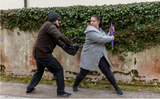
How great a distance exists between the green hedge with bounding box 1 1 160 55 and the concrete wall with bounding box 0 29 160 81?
0.26 meters

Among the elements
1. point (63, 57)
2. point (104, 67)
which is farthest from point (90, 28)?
point (63, 57)

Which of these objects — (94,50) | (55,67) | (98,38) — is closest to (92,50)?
(94,50)

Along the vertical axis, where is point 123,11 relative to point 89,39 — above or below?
above

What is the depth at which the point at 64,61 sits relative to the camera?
4.25 metres

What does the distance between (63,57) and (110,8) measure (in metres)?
1.82

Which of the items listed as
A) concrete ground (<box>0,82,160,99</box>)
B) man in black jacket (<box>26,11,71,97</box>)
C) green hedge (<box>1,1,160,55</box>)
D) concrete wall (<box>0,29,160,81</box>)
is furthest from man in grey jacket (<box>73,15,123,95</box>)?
concrete wall (<box>0,29,160,81</box>)

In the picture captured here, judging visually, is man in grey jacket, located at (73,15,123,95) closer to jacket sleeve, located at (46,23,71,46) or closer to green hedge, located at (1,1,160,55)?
jacket sleeve, located at (46,23,71,46)

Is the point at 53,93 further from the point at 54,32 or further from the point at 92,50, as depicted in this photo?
the point at 54,32

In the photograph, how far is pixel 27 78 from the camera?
4.32 meters

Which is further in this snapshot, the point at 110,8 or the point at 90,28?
the point at 110,8

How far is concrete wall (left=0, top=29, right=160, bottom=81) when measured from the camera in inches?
151

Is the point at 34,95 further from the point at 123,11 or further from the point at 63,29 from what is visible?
the point at 123,11

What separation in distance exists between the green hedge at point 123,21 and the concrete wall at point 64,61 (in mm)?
264

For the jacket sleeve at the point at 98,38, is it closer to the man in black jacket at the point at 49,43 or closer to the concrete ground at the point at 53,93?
the man in black jacket at the point at 49,43
